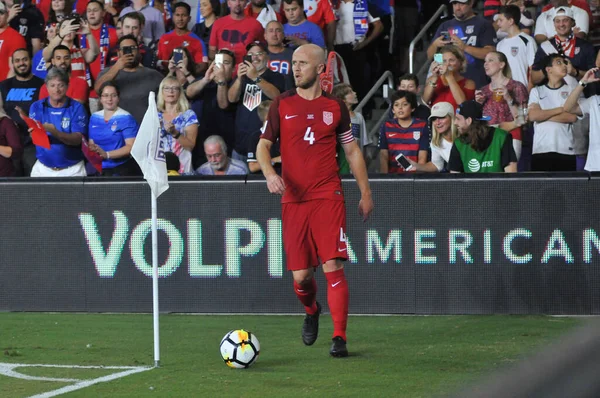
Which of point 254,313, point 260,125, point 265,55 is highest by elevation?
point 265,55

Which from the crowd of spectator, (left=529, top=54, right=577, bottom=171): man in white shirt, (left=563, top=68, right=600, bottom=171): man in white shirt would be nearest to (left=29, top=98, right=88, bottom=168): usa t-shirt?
the crowd of spectator

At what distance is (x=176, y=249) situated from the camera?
11.3 m

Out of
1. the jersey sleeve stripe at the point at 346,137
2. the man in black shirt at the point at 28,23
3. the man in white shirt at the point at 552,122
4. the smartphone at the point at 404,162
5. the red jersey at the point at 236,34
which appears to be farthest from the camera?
the man in black shirt at the point at 28,23

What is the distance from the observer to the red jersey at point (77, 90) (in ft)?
45.9

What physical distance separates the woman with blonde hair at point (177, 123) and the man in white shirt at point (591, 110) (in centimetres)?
447

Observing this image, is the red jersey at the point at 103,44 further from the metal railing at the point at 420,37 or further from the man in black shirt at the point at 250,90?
the metal railing at the point at 420,37

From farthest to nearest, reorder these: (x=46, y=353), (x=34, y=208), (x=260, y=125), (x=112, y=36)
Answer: (x=112, y=36)
(x=260, y=125)
(x=34, y=208)
(x=46, y=353)

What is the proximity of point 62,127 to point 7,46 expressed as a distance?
3.22m

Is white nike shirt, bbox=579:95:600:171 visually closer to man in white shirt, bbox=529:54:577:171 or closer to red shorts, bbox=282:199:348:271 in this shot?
man in white shirt, bbox=529:54:577:171

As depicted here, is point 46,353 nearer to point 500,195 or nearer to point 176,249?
point 176,249

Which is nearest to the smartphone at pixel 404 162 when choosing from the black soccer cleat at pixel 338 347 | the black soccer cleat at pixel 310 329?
the black soccer cleat at pixel 310 329

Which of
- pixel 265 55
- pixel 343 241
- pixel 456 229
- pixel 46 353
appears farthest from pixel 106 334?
pixel 265 55

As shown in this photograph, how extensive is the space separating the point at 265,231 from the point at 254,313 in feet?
2.95

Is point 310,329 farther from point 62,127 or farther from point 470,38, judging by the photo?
point 470,38
